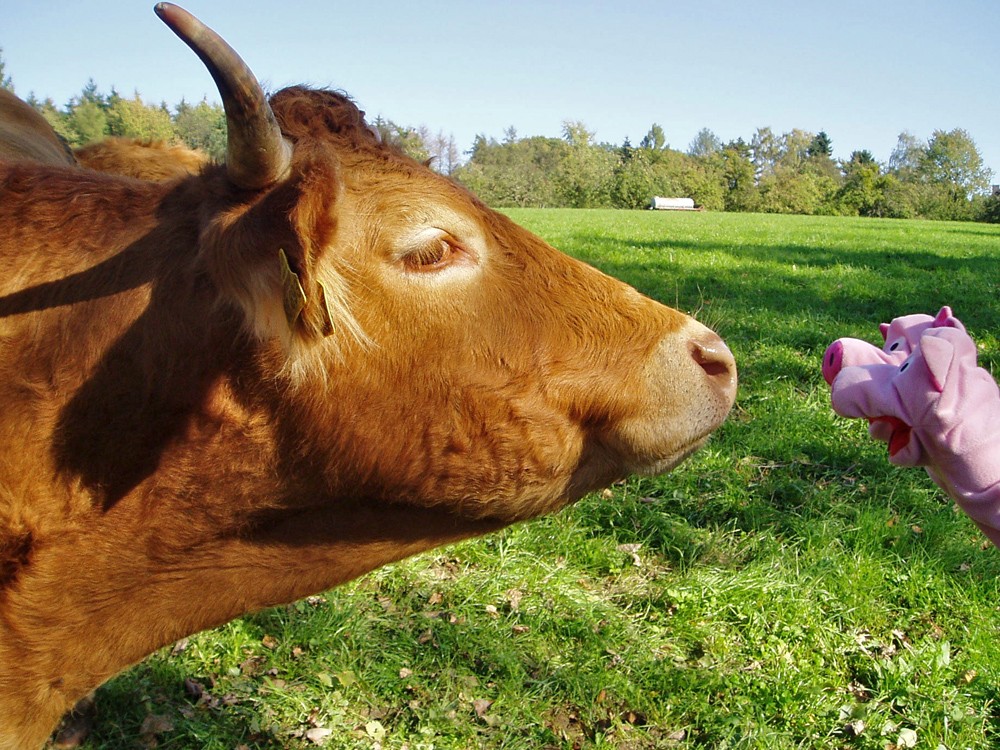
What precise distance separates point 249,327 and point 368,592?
243cm

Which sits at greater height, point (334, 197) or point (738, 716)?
point (334, 197)

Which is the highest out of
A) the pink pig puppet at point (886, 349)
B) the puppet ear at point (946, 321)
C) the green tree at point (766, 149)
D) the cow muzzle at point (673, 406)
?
the green tree at point (766, 149)

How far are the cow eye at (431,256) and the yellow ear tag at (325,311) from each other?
245 mm

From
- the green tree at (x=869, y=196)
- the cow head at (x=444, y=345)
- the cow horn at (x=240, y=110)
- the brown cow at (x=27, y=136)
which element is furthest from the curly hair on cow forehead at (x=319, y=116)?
the green tree at (x=869, y=196)

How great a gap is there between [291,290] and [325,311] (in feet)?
0.41

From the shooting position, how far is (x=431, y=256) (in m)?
2.01

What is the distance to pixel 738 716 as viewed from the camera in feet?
10.7

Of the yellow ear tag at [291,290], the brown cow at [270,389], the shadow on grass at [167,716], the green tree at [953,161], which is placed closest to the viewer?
the yellow ear tag at [291,290]

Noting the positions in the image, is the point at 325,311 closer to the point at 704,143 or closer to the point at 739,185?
the point at 739,185

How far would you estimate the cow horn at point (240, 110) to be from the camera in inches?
61.4

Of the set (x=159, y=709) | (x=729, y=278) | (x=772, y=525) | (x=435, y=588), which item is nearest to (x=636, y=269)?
(x=729, y=278)

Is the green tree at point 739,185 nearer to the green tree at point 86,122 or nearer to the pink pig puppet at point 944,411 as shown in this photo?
the green tree at point 86,122

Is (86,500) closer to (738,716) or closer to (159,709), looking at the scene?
(159,709)

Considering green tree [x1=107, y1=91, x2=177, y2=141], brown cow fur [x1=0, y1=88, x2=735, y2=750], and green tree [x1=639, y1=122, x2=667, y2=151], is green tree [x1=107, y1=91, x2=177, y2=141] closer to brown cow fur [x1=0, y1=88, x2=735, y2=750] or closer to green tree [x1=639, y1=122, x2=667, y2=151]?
brown cow fur [x1=0, y1=88, x2=735, y2=750]
